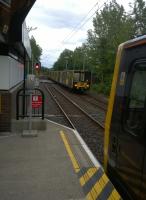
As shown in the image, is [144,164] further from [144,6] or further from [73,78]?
[144,6]

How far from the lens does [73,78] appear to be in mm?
44625

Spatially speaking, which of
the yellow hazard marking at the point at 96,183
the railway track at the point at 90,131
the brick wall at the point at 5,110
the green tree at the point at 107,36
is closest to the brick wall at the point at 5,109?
the brick wall at the point at 5,110

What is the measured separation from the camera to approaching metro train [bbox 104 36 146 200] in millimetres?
4293

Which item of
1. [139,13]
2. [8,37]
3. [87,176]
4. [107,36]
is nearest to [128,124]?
[87,176]

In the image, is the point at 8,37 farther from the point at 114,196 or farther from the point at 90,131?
the point at 114,196

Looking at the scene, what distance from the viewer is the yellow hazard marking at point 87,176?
7.28m

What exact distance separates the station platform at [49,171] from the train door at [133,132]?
1.23 meters

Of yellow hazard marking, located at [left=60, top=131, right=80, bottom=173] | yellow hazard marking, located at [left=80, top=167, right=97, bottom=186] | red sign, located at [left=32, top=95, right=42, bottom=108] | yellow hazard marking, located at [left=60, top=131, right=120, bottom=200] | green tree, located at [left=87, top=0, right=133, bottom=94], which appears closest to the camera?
yellow hazard marking, located at [left=60, top=131, right=120, bottom=200]

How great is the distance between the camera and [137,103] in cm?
458

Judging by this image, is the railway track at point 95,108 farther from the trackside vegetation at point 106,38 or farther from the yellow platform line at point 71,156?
the trackside vegetation at point 106,38

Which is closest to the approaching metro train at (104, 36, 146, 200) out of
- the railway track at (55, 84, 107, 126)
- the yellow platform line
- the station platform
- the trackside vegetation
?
the station platform

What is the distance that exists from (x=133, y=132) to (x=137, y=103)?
0.96ft

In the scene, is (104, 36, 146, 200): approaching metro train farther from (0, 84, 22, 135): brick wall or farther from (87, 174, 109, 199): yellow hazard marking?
(0, 84, 22, 135): brick wall

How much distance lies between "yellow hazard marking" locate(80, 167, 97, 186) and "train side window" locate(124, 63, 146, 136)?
8.51 ft
